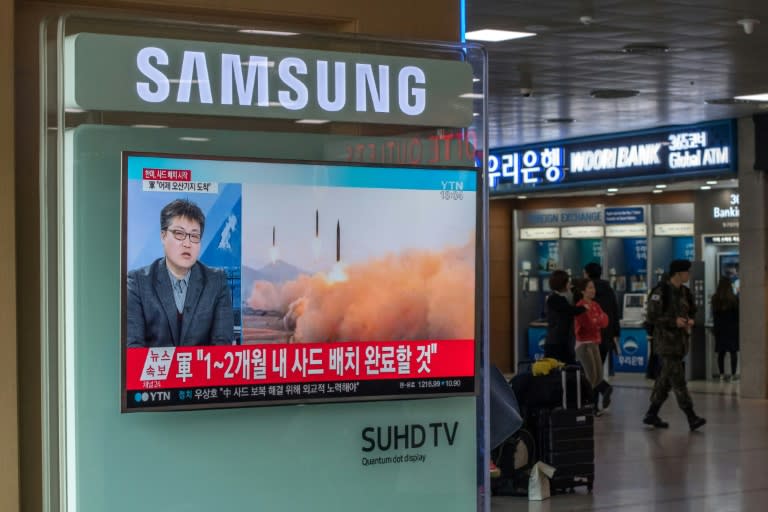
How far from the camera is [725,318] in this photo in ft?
60.2

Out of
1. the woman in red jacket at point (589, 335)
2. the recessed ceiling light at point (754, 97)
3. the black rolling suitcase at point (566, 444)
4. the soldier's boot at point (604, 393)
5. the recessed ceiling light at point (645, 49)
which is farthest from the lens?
the recessed ceiling light at point (754, 97)

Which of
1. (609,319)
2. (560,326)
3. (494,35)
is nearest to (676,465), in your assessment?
(560,326)

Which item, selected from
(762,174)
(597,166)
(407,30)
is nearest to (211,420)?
(407,30)

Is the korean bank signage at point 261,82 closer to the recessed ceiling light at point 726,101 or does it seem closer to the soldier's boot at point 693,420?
the soldier's boot at point 693,420

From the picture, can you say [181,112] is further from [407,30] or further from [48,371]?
[407,30]

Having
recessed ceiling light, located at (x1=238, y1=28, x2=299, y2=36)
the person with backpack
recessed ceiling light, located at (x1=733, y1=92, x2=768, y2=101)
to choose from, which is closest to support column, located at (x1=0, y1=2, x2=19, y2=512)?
recessed ceiling light, located at (x1=238, y1=28, x2=299, y2=36)

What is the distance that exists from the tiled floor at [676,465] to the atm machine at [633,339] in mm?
4921

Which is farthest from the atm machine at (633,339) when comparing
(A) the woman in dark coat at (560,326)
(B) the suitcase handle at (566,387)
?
(B) the suitcase handle at (566,387)

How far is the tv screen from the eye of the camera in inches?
141

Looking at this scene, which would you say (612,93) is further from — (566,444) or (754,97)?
(566,444)

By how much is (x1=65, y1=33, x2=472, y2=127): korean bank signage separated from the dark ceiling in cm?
586

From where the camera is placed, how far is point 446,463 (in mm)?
4105

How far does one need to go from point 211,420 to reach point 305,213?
0.69 m

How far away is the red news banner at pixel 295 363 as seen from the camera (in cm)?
357
